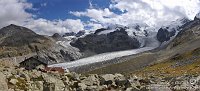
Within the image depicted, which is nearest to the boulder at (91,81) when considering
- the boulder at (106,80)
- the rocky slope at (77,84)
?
the rocky slope at (77,84)

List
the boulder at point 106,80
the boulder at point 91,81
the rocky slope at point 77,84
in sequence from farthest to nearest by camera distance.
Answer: the boulder at point 106,80 < the boulder at point 91,81 < the rocky slope at point 77,84

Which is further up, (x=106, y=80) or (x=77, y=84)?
(x=77, y=84)

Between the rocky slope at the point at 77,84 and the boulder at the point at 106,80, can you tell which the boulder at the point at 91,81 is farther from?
the boulder at the point at 106,80

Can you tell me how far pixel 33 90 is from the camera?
5059cm

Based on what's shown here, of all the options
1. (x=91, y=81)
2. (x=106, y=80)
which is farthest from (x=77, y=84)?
(x=106, y=80)

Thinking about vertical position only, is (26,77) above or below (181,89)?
above

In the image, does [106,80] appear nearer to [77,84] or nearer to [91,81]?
[91,81]

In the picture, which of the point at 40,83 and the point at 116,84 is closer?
the point at 40,83

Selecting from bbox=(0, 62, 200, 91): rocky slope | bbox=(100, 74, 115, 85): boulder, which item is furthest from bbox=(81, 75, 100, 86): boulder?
bbox=(100, 74, 115, 85): boulder

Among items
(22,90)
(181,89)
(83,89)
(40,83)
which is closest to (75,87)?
(83,89)

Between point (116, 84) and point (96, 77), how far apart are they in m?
5.47

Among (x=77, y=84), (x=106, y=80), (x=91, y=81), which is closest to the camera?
(x=77, y=84)

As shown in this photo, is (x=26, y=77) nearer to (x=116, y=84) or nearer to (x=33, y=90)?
(x=33, y=90)

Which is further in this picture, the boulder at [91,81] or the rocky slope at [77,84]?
the boulder at [91,81]
